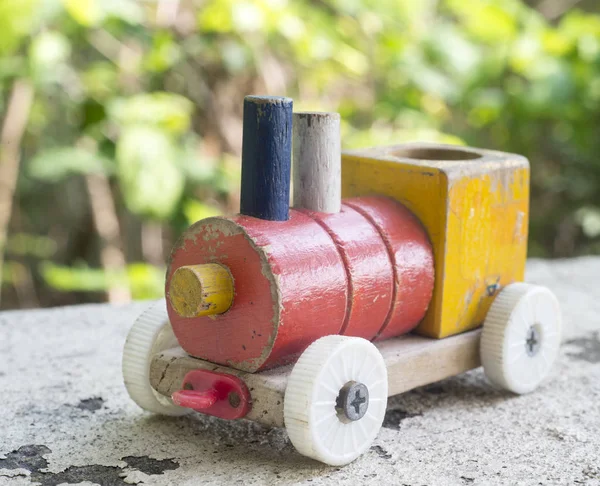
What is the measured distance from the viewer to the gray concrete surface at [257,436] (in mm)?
1021

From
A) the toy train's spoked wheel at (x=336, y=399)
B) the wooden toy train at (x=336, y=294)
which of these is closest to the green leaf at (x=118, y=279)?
the wooden toy train at (x=336, y=294)

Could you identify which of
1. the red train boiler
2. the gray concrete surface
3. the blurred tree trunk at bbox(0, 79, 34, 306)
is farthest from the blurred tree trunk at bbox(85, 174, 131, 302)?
the red train boiler

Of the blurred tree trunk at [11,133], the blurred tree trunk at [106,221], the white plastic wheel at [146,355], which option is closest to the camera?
the white plastic wheel at [146,355]

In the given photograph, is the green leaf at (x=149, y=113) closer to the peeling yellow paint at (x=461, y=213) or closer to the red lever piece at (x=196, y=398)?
the peeling yellow paint at (x=461, y=213)

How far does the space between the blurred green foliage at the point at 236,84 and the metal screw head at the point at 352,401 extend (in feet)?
4.36

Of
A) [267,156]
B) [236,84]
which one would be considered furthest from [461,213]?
[236,84]

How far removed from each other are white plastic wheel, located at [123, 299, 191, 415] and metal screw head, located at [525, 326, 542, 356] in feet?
1.80

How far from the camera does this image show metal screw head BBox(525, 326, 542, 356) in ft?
4.24

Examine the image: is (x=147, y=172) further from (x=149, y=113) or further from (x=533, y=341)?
(x=533, y=341)

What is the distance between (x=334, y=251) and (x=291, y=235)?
0.23ft

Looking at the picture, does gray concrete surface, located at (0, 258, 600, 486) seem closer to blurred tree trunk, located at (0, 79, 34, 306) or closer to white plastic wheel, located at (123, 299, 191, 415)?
white plastic wheel, located at (123, 299, 191, 415)

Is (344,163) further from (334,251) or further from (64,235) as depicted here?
(64,235)

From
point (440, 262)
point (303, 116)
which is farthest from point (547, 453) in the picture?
point (303, 116)

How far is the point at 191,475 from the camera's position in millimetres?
1014
